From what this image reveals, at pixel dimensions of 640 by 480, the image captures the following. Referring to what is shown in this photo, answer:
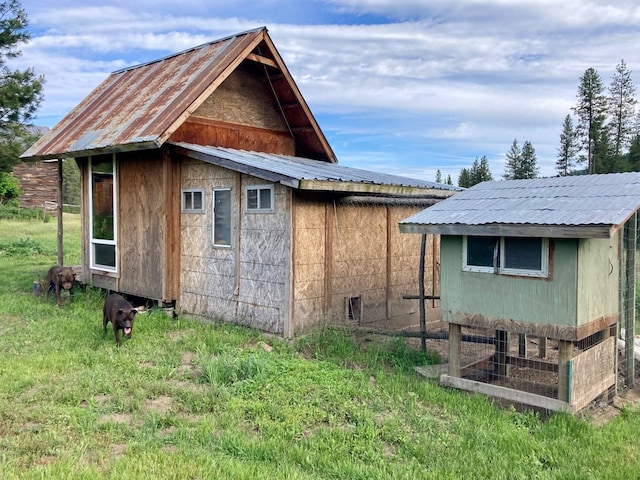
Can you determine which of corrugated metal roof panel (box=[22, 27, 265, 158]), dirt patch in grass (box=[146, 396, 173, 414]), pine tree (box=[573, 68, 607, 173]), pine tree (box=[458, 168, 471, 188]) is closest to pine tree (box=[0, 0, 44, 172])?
corrugated metal roof panel (box=[22, 27, 265, 158])

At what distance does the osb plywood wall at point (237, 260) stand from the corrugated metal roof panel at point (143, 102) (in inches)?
43.8

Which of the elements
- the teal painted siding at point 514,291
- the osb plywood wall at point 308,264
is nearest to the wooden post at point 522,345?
the teal painted siding at point 514,291

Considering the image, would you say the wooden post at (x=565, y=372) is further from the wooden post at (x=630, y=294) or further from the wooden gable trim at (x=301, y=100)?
the wooden gable trim at (x=301, y=100)

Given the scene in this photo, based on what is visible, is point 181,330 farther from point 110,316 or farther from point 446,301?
point 446,301

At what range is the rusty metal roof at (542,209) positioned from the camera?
5.67 m

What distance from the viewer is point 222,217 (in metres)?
9.86

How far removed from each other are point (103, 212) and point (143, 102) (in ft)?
8.70

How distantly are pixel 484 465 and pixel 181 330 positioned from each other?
19.8 ft

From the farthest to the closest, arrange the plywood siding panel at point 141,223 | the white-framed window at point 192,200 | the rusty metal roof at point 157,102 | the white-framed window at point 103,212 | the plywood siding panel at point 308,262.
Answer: the white-framed window at point 103,212 < the plywood siding panel at point 141,223 < the white-framed window at point 192,200 < the rusty metal roof at point 157,102 < the plywood siding panel at point 308,262

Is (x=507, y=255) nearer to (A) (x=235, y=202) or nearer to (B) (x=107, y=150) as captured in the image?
(A) (x=235, y=202)

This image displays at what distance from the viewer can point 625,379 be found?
24.8ft

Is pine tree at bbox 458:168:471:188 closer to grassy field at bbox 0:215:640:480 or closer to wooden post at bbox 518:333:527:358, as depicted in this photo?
wooden post at bbox 518:333:527:358

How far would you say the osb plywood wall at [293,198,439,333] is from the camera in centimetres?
902

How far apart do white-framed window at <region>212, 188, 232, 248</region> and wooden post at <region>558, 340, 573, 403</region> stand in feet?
18.8
